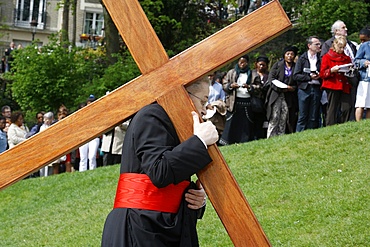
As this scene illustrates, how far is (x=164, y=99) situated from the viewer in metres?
4.71

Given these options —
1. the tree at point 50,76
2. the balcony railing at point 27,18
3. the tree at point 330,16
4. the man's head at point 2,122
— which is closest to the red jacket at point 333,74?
the man's head at point 2,122

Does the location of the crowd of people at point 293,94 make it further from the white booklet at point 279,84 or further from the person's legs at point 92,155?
the person's legs at point 92,155

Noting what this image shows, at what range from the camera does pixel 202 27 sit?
1111 inches

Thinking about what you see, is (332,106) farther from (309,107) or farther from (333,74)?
(333,74)

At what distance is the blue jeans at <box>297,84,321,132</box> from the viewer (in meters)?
14.0

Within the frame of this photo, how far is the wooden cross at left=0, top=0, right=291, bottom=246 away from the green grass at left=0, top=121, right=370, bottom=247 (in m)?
3.85

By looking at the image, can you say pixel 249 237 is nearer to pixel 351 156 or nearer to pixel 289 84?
pixel 351 156

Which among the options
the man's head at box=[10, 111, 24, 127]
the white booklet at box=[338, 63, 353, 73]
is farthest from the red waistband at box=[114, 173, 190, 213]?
the man's head at box=[10, 111, 24, 127]

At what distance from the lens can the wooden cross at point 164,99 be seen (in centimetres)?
465

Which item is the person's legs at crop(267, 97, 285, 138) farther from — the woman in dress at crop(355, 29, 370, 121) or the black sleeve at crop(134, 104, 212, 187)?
the black sleeve at crop(134, 104, 212, 187)

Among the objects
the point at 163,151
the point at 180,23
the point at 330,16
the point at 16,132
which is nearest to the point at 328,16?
the point at 330,16

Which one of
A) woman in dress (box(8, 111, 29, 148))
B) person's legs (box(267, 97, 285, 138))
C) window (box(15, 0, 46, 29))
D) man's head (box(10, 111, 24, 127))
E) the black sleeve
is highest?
window (box(15, 0, 46, 29))

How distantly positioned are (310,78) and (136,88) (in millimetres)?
9546

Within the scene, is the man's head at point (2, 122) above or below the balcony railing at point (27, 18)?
below
